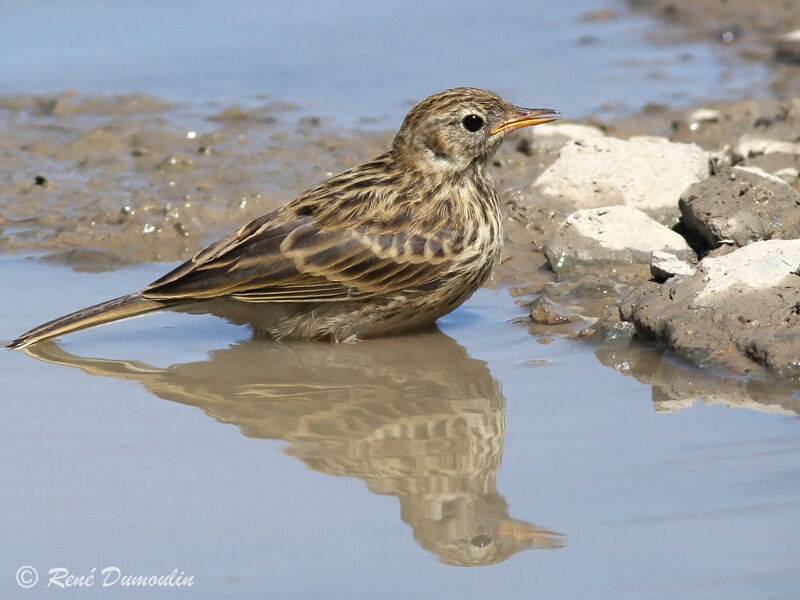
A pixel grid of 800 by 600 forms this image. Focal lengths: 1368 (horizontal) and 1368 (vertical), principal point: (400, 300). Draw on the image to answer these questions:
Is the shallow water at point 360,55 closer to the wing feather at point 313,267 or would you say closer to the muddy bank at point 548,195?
the muddy bank at point 548,195

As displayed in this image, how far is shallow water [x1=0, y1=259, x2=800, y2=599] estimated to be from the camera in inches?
170

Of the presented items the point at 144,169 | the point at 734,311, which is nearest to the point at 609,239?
the point at 734,311

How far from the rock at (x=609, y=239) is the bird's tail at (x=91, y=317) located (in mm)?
2289

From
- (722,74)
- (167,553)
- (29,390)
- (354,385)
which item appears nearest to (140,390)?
(29,390)

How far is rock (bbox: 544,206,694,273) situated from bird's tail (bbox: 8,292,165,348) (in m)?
2.29

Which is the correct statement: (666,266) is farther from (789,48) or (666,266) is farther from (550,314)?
(789,48)

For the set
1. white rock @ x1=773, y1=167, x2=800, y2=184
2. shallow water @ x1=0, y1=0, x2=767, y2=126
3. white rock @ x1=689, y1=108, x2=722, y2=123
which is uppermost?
shallow water @ x1=0, y1=0, x2=767, y2=126

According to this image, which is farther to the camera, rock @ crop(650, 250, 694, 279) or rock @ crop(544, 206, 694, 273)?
rock @ crop(544, 206, 694, 273)

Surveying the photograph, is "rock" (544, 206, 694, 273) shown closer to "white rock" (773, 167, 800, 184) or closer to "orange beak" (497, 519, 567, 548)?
"white rock" (773, 167, 800, 184)

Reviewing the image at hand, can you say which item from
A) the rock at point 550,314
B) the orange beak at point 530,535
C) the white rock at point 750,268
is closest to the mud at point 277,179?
the rock at point 550,314

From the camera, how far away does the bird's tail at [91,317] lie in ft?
22.0

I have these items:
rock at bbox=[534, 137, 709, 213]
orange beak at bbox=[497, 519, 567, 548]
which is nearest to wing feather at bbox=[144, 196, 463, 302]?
rock at bbox=[534, 137, 709, 213]

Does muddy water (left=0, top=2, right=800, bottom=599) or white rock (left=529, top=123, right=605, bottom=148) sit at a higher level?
white rock (left=529, top=123, right=605, bottom=148)

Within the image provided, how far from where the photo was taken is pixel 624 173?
8.33 m
